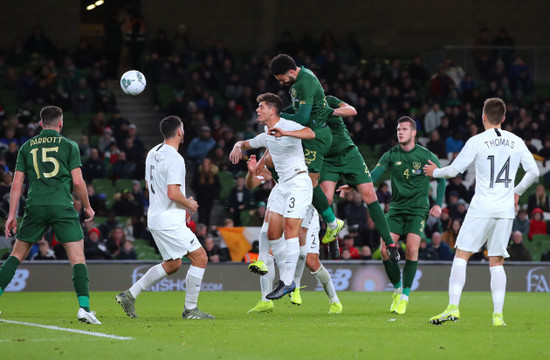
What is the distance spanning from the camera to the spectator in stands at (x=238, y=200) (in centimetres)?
2114

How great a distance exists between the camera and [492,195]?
374 inches

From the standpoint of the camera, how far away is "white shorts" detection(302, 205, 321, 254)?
39.8ft

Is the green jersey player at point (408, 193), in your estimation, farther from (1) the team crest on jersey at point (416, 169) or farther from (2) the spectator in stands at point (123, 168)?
(2) the spectator in stands at point (123, 168)

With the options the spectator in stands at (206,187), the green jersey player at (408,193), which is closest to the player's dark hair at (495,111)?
the green jersey player at (408,193)

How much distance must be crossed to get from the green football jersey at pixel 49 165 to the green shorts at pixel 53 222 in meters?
0.07

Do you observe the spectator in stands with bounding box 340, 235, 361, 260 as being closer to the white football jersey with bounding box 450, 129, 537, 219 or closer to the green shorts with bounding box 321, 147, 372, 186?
the green shorts with bounding box 321, 147, 372, 186

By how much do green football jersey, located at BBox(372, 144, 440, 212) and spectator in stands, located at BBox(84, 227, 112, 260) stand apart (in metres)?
7.98

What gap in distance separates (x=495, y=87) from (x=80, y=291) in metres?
20.2

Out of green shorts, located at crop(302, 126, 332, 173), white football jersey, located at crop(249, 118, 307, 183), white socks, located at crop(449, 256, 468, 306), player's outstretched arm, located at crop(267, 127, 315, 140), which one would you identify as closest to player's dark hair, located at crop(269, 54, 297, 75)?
white football jersey, located at crop(249, 118, 307, 183)

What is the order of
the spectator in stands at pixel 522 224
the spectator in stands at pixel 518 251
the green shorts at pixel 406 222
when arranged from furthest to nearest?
1. the spectator in stands at pixel 522 224
2. the spectator in stands at pixel 518 251
3. the green shorts at pixel 406 222

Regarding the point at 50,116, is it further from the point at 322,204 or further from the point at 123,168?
the point at 123,168

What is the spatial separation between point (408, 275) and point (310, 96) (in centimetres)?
310

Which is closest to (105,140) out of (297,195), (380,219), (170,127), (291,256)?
(380,219)

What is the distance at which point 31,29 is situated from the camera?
29.7 meters
